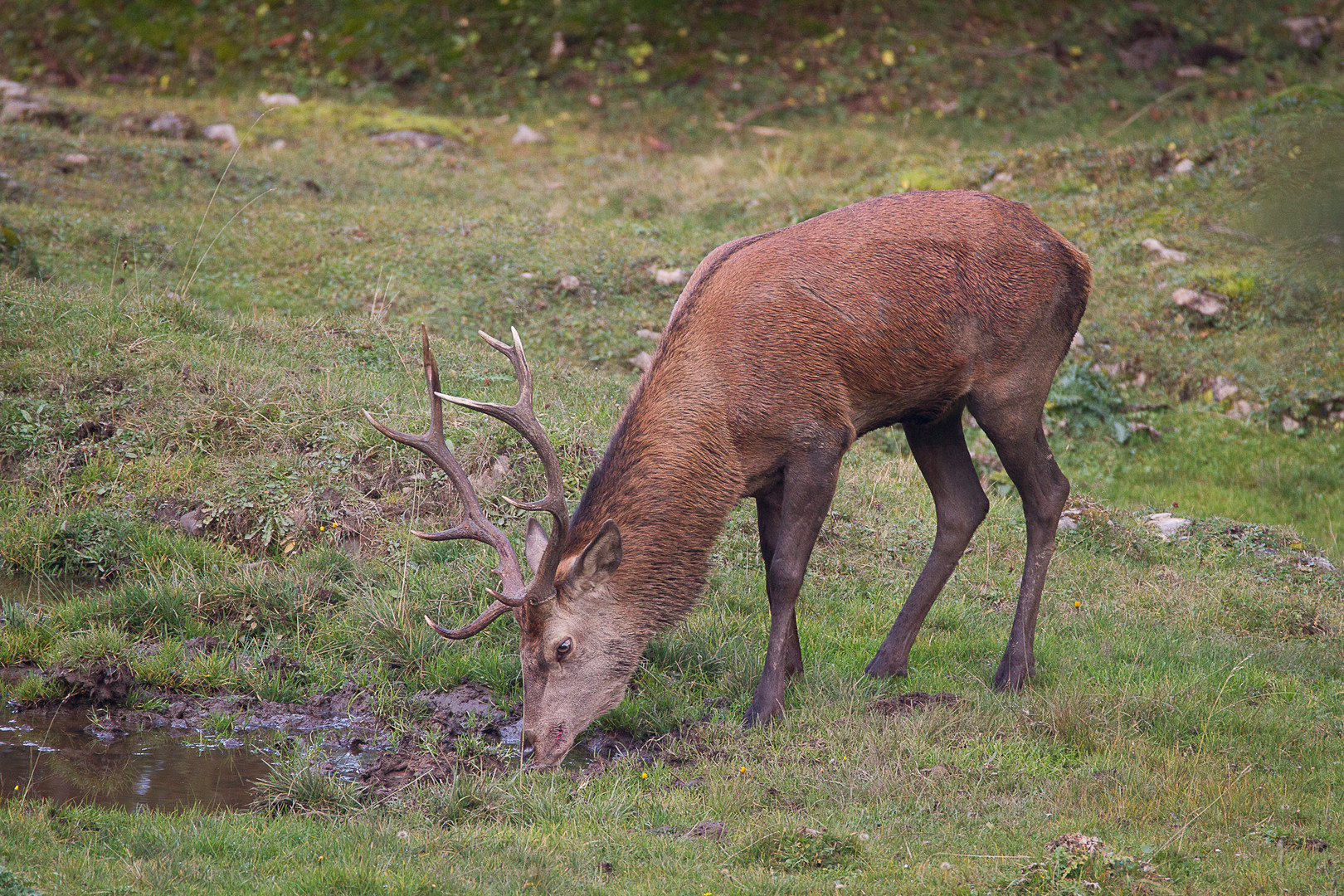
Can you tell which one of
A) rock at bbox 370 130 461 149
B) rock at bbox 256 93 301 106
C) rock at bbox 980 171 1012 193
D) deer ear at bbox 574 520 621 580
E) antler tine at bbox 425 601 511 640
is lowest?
rock at bbox 370 130 461 149

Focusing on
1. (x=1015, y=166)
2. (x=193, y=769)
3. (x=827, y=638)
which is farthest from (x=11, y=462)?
(x=1015, y=166)

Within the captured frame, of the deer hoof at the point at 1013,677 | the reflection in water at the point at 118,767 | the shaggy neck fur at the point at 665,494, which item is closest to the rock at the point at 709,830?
the shaggy neck fur at the point at 665,494

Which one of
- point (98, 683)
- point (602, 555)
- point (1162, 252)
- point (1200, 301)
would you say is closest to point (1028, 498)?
point (602, 555)

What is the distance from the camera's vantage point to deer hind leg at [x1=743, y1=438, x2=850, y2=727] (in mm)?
5902

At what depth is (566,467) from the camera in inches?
314

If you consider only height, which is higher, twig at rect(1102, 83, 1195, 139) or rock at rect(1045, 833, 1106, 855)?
rock at rect(1045, 833, 1106, 855)

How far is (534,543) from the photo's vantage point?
238 inches

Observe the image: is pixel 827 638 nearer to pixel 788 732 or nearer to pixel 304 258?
pixel 788 732

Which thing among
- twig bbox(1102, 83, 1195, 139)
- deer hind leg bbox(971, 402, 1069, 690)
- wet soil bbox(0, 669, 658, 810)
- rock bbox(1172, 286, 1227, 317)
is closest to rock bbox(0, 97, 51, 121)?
wet soil bbox(0, 669, 658, 810)

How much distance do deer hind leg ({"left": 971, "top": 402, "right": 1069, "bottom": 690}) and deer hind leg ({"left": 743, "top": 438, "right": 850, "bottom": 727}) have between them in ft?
3.21

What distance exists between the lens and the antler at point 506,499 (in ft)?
18.1

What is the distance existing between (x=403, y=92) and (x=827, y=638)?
572 inches

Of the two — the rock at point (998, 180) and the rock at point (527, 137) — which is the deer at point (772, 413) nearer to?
the rock at point (998, 180)

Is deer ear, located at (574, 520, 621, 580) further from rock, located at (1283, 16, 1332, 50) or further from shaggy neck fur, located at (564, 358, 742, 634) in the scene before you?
rock, located at (1283, 16, 1332, 50)
